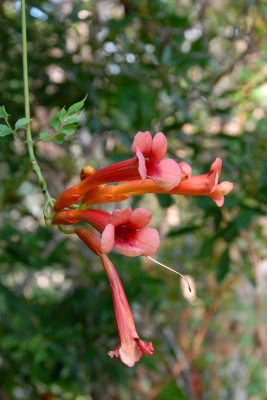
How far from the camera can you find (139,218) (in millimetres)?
740

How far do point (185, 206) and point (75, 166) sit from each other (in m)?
1.10

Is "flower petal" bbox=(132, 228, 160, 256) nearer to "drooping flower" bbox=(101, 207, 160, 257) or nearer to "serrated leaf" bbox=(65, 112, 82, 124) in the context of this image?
"drooping flower" bbox=(101, 207, 160, 257)

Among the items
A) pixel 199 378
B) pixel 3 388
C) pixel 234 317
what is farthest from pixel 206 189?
pixel 234 317

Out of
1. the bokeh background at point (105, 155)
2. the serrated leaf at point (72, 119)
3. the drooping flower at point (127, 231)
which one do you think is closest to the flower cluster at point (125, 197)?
the drooping flower at point (127, 231)

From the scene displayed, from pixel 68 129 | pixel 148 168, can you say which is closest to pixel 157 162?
pixel 148 168

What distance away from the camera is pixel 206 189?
83 centimetres

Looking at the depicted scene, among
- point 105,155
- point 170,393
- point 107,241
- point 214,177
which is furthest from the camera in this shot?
point 105,155

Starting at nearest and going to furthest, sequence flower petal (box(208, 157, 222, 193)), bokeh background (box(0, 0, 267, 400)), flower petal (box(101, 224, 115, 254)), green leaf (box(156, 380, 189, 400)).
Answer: flower petal (box(101, 224, 115, 254)), flower petal (box(208, 157, 222, 193)), bokeh background (box(0, 0, 267, 400)), green leaf (box(156, 380, 189, 400))

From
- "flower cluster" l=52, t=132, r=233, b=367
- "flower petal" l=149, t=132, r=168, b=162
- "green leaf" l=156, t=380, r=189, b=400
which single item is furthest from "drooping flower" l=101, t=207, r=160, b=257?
"green leaf" l=156, t=380, r=189, b=400

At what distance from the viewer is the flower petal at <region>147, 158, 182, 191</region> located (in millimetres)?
732

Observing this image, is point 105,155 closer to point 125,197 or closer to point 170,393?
point 170,393

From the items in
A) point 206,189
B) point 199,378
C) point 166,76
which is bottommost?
point 199,378

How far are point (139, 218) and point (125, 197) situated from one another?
0.11 m

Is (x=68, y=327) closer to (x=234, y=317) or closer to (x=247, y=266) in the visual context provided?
(x=247, y=266)
